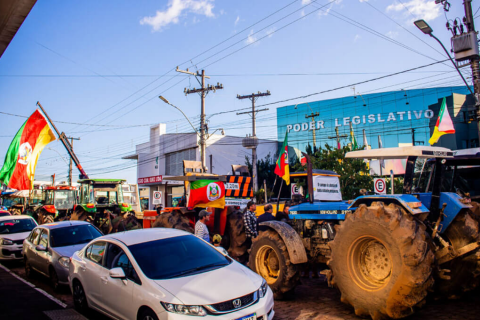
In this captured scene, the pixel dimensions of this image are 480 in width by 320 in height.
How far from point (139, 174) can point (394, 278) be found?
142 feet

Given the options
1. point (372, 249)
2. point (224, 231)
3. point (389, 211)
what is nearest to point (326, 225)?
point (372, 249)

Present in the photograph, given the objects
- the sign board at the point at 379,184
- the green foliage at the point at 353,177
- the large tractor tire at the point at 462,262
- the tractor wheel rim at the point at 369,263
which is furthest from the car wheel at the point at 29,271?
the green foliage at the point at 353,177

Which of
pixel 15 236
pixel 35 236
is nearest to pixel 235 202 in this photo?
pixel 35 236

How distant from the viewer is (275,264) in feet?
24.2

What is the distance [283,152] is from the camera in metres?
13.6

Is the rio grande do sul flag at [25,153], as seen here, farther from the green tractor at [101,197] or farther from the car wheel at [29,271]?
the car wheel at [29,271]

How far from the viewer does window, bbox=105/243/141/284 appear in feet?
17.5

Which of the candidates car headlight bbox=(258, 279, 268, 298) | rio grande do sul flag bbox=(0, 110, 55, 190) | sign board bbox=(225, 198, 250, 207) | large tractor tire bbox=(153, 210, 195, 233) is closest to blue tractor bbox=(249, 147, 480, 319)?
car headlight bbox=(258, 279, 268, 298)

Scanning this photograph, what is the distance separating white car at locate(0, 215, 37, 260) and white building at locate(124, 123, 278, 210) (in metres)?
24.0

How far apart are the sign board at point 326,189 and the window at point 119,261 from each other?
22.7 ft

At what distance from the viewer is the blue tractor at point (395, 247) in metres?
5.05

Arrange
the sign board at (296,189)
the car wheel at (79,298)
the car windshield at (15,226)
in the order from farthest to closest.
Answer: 1. the car windshield at (15,226)
2. the sign board at (296,189)
3. the car wheel at (79,298)

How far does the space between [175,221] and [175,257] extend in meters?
4.43

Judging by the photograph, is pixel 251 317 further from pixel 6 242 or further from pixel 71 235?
pixel 6 242
